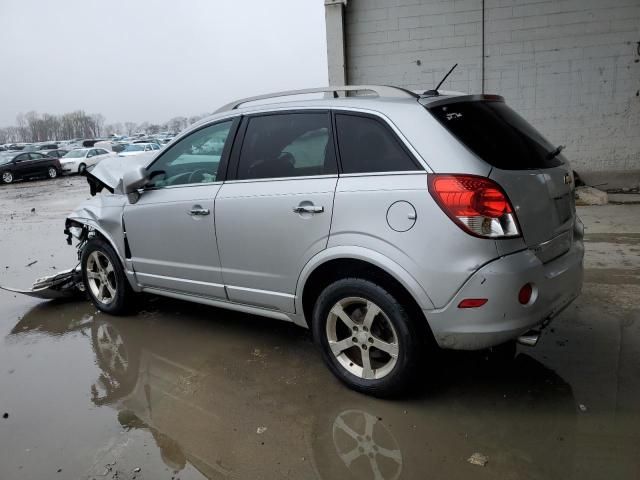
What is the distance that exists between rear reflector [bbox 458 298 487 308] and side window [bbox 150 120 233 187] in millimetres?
2049

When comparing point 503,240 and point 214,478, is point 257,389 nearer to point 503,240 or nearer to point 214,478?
point 214,478

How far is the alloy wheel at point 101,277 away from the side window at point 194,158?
1.11 meters

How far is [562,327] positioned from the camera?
13.5 feet

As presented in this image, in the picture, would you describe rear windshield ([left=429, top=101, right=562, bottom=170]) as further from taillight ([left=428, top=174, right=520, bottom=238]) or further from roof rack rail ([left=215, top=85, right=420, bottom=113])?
roof rack rail ([left=215, top=85, right=420, bottom=113])

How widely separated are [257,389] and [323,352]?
51cm

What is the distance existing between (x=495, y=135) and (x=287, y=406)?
2.02 meters

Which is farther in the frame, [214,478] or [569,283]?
[569,283]

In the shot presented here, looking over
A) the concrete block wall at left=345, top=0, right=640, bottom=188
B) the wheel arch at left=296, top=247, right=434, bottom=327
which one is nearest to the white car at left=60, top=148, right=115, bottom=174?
the concrete block wall at left=345, top=0, right=640, bottom=188

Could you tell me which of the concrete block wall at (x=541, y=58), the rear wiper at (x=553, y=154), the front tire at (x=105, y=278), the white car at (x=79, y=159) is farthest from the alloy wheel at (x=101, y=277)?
the white car at (x=79, y=159)

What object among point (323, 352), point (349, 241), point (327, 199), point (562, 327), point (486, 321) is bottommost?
point (562, 327)

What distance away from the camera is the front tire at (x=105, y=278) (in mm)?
4775

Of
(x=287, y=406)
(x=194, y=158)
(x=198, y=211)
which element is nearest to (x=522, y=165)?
(x=287, y=406)

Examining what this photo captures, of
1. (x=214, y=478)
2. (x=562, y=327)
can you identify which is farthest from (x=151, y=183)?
(x=562, y=327)

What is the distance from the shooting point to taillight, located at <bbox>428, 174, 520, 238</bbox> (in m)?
2.73
